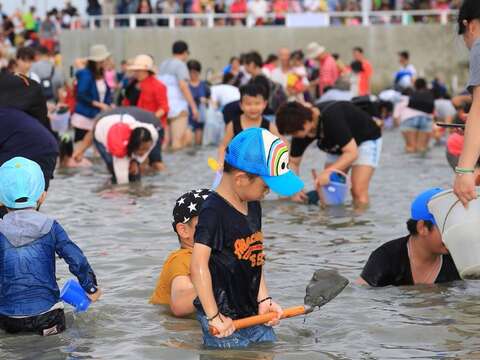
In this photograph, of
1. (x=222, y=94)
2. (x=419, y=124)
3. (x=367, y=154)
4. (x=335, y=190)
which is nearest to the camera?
(x=367, y=154)

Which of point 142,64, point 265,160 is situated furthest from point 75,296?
point 142,64

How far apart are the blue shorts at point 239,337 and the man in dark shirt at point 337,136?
4.23 m

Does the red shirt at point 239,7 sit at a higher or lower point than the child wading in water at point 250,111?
higher

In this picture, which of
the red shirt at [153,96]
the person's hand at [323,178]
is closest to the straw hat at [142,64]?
the red shirt at [153,96]

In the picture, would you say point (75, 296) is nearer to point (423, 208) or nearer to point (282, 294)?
point (282, 294)

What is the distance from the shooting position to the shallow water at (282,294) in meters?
6.10

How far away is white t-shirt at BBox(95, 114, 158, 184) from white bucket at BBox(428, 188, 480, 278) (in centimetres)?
738

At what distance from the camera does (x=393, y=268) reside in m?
7.38

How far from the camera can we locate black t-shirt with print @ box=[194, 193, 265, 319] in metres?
5.36

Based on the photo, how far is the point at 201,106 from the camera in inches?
757

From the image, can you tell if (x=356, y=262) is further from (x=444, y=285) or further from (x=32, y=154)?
(x=32, y=154)

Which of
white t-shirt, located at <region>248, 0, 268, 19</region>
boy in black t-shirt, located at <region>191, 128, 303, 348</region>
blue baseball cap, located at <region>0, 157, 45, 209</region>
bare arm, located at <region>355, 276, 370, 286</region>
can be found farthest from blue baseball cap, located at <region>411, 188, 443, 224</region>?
white t-shirt, located at <region>248, 0, 268, 19</region>

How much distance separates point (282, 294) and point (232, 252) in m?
2.10

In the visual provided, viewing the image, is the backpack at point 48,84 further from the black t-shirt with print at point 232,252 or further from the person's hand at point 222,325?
the person's hand at point 222,325
